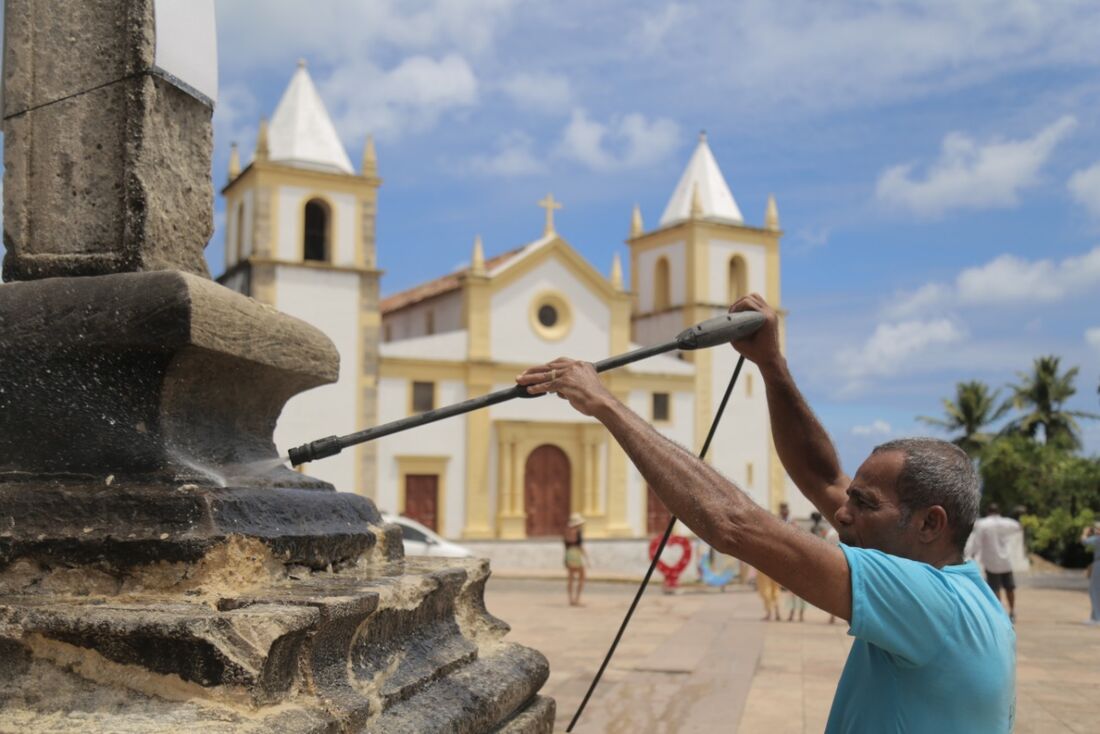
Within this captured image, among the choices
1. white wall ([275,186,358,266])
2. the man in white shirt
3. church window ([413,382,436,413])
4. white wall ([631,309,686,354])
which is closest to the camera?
the man in white shirt

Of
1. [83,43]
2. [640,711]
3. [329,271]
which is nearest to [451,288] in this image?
[329,271]

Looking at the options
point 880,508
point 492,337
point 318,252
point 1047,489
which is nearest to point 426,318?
point 492,337

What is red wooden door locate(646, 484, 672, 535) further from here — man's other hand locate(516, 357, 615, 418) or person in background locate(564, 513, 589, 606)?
man's other hand locate(516, 357, 615, 418)

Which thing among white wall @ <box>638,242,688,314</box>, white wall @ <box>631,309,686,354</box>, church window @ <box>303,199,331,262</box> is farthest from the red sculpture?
white wall @ <box>638,242,688,314</box>

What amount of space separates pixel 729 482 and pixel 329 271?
25.5 m

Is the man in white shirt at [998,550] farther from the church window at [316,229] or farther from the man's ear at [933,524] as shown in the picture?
the church window at [316,229]

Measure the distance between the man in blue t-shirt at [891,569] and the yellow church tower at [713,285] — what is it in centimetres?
2862

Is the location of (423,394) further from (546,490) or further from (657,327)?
(657,327)

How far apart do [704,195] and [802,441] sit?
103 feet

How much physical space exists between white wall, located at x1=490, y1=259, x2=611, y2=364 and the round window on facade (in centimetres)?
11

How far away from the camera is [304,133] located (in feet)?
90.2

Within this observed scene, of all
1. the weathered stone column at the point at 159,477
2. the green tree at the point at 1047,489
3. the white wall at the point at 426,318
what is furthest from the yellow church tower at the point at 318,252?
the weathered stone column at the point at 159,477

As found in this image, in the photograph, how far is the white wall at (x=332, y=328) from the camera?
1019 inches

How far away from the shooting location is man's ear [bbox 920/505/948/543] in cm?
187
